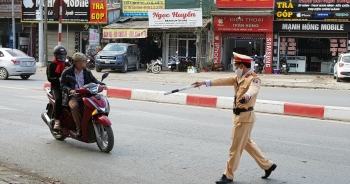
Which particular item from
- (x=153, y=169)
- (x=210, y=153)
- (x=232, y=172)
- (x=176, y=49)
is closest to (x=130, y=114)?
(x=210, y=153)

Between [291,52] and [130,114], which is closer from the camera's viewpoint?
[130,114]

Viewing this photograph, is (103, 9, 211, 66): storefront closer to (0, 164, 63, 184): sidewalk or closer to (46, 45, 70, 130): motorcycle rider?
(46, 45, 70, 130): motorcycle rider

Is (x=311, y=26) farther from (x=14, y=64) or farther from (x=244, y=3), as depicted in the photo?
(x=14, y=64)

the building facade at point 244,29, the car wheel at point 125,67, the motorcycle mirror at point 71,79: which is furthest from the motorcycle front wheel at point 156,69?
the motorcycle mirror at point 71,79

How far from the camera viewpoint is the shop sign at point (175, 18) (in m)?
29.8

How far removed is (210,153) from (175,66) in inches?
909

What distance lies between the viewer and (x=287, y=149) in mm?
8445

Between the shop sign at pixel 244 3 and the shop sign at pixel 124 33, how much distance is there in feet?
16.7

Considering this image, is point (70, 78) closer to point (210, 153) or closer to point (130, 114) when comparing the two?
point (210, 153)

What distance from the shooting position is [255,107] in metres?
12.9

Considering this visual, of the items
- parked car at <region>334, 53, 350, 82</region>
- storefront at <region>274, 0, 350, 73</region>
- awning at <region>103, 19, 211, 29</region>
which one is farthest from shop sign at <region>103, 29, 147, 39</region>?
parked car at <region>334, 53, 350, 82</region>

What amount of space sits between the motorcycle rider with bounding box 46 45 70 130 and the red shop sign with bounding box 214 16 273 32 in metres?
22.0

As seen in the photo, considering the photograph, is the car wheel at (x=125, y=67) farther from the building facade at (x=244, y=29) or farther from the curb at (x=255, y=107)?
the curb at (x=255, y=107)

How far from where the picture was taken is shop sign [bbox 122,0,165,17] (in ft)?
109
